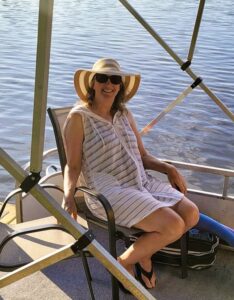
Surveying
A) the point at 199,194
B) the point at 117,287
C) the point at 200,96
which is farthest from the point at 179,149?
the point at 117,287

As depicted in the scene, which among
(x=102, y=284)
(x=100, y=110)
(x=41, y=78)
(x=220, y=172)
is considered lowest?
(x=102, y=284)

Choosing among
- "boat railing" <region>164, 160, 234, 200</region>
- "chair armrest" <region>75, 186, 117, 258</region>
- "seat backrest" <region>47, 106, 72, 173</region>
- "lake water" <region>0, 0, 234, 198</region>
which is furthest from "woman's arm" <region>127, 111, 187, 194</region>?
"lake water" <region>0, 0, 234, 198</region>

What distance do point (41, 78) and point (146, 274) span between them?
1.39 m

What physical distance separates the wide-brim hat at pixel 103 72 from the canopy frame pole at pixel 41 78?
1.09 metres

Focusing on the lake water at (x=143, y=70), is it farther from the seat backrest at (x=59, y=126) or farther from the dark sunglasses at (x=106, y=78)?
the dark sunglasses at (x=106, y=78)

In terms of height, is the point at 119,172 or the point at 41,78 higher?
the point at 41,78

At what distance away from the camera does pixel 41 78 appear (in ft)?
4.90

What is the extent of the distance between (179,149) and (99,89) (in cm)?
407

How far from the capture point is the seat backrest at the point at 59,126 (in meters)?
2.72

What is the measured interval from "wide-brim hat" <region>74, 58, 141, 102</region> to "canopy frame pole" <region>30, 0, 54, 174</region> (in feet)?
3.58

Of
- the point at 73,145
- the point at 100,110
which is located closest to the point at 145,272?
the point at 73,145

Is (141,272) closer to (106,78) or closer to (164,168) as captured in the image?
(164,168)

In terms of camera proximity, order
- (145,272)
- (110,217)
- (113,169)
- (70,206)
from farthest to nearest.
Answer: (113,169) → (145,272) → (70,206) → (110,217)

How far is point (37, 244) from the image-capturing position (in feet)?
8.21
